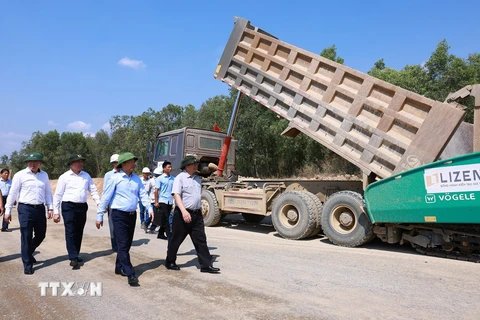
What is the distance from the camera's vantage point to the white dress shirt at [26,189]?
5.34 m

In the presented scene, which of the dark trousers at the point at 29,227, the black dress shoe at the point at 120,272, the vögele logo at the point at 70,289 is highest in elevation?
the dark trousers at the point at 29,227

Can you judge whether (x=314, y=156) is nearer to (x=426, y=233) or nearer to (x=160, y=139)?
(x=160, y=139)

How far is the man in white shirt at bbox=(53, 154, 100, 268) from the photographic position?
546 cm

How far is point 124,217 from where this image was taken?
4.80m

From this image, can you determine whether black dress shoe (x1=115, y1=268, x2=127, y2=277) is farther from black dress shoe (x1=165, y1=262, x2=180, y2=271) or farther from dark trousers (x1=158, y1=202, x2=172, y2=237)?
dark trousers (x1=158, y1=202, x2=172, y2=237)

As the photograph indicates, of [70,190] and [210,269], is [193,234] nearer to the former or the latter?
[210,269]

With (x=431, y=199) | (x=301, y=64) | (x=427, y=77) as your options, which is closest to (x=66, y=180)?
(x=301, y=64)

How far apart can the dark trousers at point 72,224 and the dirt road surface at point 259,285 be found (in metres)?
0.27

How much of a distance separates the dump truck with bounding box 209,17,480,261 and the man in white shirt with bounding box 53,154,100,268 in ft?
12.7

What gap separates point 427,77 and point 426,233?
47.9 ft

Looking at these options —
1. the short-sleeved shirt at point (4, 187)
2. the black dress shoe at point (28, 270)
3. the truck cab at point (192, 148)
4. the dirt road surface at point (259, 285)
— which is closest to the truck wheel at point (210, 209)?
the truck cab at point (192, 148)

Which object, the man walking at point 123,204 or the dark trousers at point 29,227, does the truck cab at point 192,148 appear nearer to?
the dark trousers at point 29,227

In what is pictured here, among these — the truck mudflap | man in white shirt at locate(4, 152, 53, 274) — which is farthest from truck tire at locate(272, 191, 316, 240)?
man in white shirt at locate(4, 152, 53, 274)

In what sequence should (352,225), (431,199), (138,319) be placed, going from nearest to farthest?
(138,319) → (431,199) → (352,225)
